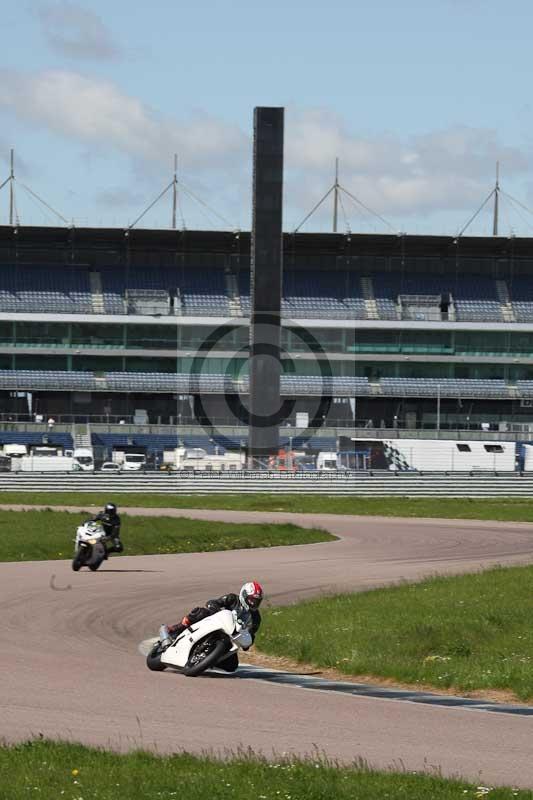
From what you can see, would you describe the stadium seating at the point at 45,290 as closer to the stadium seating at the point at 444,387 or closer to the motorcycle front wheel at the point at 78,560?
the stadium seating at the point at 444,387

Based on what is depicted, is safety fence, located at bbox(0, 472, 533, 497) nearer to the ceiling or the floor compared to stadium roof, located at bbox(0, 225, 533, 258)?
nearer to the floor

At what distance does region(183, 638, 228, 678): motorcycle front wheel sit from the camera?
16.0 m

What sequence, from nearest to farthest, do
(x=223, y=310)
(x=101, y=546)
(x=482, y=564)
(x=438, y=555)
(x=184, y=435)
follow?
1. (x=101, y=546)
2. (x=482, y=564)
3. (x=438, y=555)
4. (x=184, y=435)
5. (x=223, y=310)

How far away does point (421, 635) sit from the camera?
62.3 ft

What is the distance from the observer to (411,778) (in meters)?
10.5

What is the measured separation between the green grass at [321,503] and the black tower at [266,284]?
13.8 meters

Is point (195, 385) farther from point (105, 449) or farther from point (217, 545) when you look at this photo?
point (217, 545)

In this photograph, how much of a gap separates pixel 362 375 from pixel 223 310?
1085 cm

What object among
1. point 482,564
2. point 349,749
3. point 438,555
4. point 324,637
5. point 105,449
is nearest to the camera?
point 349,749

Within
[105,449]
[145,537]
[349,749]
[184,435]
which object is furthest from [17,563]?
[184,435]

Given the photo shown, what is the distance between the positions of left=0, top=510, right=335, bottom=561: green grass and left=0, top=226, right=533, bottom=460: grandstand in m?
49.1

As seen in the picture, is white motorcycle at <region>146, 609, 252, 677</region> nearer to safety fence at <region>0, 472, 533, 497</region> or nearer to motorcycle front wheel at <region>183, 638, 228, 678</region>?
motorcycle front wheel at <region>183, 638, 228, 678</region>

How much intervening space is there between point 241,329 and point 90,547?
65.5 m

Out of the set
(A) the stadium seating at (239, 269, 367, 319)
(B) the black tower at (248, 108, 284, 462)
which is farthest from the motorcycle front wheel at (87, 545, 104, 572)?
(A) the stadium seating at (239, 269, 367, 319)
